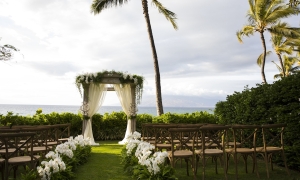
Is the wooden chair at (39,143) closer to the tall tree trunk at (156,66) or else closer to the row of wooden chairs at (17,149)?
the row of wooden chairs at (17,149)

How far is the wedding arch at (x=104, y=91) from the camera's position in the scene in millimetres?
10180

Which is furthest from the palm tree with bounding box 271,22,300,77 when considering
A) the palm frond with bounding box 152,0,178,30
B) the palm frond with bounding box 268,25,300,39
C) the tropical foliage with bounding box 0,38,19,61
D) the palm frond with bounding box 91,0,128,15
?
the tropical foliage with bounding box 0,38,19,61

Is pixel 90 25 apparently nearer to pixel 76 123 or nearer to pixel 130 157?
pixel 76 123

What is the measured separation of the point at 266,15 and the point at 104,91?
13.3 metres

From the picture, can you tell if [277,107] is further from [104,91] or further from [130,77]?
[104,91]

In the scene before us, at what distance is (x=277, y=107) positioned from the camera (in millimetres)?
5672

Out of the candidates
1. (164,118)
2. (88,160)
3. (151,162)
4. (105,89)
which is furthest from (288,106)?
(105,89)

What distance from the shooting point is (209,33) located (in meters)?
8.83

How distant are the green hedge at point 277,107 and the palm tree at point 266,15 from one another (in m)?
12.7

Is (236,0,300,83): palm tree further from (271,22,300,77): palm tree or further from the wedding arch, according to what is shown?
the wedding arch

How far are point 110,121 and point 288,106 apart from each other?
25.7 feet

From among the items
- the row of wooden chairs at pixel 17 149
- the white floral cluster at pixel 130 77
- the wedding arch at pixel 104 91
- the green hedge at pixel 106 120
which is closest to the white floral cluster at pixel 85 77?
the wedding arch at pixel 104 91

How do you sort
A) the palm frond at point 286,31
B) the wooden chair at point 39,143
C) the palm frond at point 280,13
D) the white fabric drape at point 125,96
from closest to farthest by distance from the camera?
the wooden chair at point 39,143 → the white fabric drape at point 125,96 → the palm frond at point 280,13 → the palm frond at point 286,31

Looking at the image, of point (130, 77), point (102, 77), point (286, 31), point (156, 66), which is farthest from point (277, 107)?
point (286, 31)
